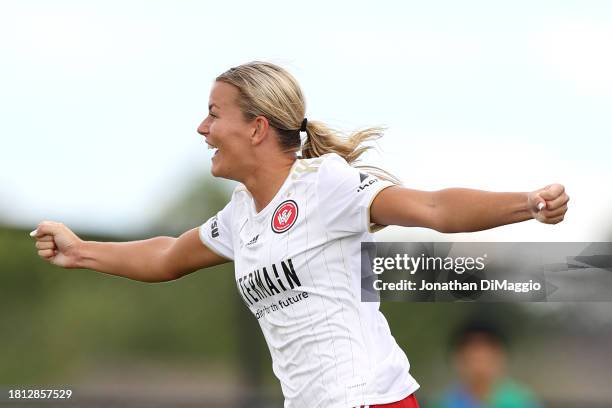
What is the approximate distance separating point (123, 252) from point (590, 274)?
6.14m

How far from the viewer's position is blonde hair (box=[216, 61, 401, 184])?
362cm

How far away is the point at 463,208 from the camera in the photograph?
2994mm

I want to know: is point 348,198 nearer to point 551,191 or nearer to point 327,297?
point 327,297

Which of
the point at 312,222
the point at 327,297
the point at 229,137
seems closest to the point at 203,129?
the point at 229,137

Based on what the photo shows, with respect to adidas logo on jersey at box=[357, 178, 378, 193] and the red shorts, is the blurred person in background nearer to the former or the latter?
the red shorts

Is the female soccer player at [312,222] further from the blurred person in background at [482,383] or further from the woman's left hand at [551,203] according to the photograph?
the blurred person in background at [482,383]

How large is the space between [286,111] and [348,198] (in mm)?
547

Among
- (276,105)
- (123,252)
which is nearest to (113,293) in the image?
(123,252)

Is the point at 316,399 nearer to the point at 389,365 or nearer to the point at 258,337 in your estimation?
the point at 389,365

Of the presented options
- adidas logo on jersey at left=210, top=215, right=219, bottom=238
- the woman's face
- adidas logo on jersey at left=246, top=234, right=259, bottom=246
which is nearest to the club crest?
adidas logo on jersey at left=246, top=234, right=259, bottom=246

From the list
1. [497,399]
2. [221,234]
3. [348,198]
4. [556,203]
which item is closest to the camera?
[556,203]

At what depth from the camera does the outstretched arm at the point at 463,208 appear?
2.78 m

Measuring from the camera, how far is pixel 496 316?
10.4m

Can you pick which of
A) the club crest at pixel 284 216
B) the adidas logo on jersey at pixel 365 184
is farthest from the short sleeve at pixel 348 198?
the club crest at pixel 284 216
